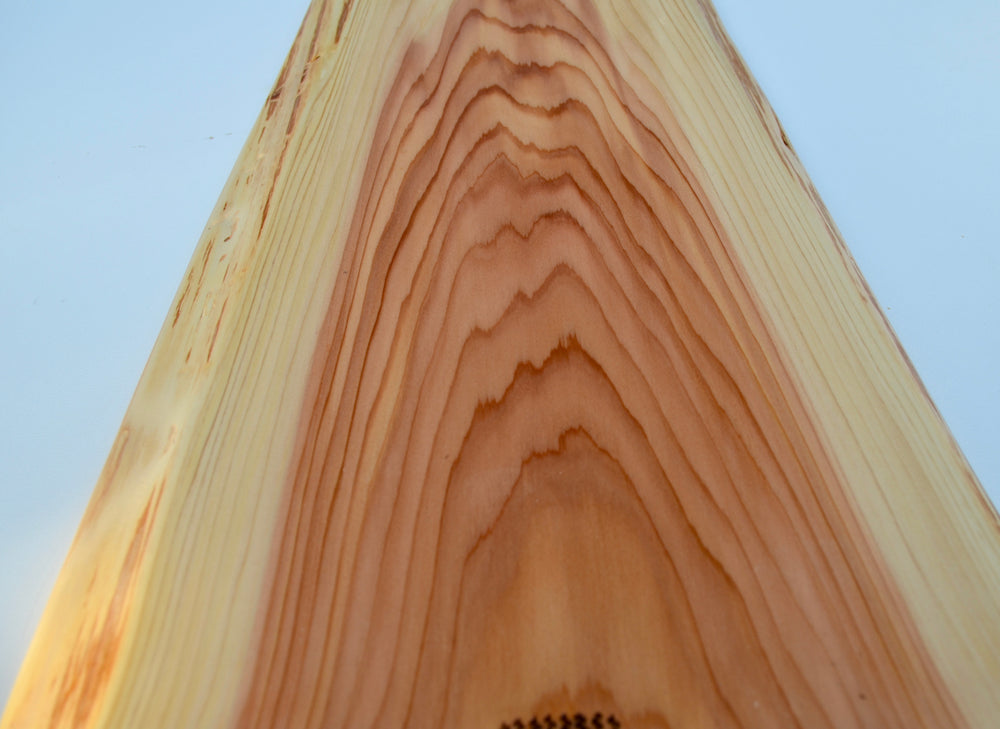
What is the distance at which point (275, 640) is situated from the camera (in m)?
0.40

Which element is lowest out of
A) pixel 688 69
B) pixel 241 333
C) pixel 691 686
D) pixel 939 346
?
pixel 691 686

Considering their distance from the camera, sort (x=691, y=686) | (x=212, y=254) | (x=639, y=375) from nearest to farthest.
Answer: (x=691, y=686) → (x=639, y=375) → (x=212, y=254)

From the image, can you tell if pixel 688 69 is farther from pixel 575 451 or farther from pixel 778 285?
pixel 575 451

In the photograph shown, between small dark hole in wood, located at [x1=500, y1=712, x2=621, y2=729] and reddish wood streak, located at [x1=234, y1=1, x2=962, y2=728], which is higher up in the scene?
reddish wood streak, located at [x1=234, y1=1, x2=962, y2=728]

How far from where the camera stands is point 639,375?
0.50 m

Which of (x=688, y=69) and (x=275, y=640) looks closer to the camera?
(x=275, y=640)

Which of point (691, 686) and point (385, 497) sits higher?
point (385, 497)

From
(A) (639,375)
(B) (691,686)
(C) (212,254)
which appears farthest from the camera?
(C) (212,254)

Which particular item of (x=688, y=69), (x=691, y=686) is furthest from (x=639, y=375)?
(x=688, y=69)

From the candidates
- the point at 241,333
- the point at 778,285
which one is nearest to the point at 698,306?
the point at 778,285

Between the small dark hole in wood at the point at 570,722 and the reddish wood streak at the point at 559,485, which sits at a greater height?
the reddish wood streak at the point at 559,485

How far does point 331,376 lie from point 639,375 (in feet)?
0.58

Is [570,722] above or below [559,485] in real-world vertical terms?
below

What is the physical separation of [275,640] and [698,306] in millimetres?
307
